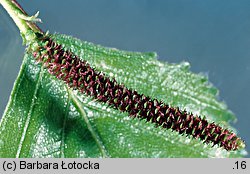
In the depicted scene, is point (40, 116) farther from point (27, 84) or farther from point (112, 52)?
point (112, 52)

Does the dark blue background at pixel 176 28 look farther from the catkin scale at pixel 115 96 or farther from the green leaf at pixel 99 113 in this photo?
the catkin scale at pixel 115 96

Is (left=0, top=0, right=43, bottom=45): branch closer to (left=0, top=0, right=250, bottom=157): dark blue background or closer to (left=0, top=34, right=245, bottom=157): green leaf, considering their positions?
(left=0, top=34, right=245, bottom=157): green leaf

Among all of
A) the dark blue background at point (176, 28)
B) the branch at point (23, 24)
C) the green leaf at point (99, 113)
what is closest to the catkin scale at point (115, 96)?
the branch at point (23, 24)

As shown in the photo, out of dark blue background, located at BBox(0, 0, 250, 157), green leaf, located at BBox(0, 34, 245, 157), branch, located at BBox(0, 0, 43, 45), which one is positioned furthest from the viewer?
dark blue background, located at BBox(0, 0, 250, 157)

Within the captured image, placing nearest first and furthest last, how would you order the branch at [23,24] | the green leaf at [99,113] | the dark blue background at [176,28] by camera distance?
1. the branch at [23,24]
2. the green leaf at [99,113]
3. the dark blue background at [176,28]

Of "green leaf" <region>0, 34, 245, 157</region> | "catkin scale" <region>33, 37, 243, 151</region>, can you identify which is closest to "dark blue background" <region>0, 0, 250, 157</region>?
"green leaf" <region>0, 34, 245, 157</region>

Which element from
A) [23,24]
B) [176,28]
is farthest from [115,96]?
[176,28]

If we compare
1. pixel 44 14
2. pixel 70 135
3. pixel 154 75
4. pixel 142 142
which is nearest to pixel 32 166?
pixel 70 135
